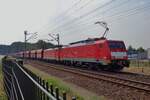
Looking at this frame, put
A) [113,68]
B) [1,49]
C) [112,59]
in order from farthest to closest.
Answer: [1,49]
[113,68]
[112,59]

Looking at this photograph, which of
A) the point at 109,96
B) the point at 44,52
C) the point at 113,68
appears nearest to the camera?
the point at 109,96

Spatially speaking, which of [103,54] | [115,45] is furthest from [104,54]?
[115,45]

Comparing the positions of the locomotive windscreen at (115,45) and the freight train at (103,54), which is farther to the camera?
the locomotive windscreen at (115,45)

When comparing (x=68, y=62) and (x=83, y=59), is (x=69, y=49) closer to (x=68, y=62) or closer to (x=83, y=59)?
(x=68, y=62)

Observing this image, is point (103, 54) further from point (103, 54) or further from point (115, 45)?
point (115, 45)

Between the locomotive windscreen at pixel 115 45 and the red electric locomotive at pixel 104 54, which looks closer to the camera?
the red electric locomotive at pixel 104 54

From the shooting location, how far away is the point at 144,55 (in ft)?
306

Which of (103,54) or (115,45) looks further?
(115,45)

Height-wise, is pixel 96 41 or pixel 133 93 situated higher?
pixel 96 41

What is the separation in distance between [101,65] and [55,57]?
22692mm

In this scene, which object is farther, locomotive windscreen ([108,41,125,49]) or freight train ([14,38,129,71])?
locomotive windscreen ([108,41,125,49])

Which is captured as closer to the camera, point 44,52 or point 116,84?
point 116,84

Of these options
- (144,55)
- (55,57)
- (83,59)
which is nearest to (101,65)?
(83,59)

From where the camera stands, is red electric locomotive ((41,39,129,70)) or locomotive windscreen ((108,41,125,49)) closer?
red electric locomotive ((41,39,129,70))
